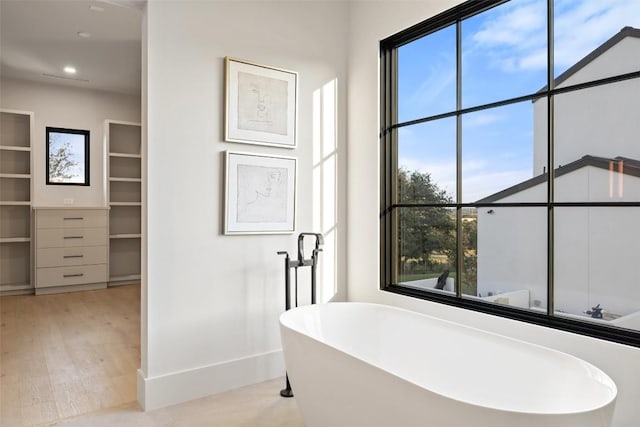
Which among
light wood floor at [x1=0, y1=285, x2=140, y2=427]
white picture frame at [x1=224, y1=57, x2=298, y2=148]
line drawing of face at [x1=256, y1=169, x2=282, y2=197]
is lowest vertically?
light wood floor at [x1=0, y1=285, x2=140, y2=427]

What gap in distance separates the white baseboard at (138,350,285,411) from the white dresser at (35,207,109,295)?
367 cm

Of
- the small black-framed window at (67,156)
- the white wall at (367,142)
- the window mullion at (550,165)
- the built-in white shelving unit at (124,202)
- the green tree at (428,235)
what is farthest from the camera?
the built-in white shelving unit at (124,202)

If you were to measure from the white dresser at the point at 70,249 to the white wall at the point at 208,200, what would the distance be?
146 inches

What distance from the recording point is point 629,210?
1.89m

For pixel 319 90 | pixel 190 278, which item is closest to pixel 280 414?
pixel 190 278

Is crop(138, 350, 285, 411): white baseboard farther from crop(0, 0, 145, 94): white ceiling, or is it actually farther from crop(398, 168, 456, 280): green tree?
crop(0, 0, 145, 94): white ceiling

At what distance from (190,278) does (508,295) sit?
183 centimetres

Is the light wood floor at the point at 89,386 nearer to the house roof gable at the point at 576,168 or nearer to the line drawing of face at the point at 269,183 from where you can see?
the line drawing of face at the point at 269,183

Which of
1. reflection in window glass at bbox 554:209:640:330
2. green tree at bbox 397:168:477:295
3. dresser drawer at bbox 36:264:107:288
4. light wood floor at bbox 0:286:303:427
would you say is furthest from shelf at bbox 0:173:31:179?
reflection in window glass at bbox 554:209:640:330

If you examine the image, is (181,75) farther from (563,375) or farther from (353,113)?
(563,375)

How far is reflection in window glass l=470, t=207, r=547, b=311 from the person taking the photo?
2.22m

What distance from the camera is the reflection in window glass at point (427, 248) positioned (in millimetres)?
2682

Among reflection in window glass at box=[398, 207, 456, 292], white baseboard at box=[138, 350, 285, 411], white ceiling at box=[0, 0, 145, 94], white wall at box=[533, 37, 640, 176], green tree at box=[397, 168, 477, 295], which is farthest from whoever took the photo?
white ceiling at box=[0, 0, 145, 94]

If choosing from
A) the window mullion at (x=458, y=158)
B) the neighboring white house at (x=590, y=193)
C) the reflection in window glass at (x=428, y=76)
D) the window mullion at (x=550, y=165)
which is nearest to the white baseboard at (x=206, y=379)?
the window mullion at (x=458, y=158)
